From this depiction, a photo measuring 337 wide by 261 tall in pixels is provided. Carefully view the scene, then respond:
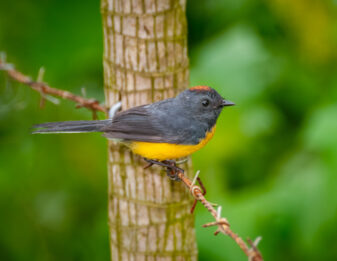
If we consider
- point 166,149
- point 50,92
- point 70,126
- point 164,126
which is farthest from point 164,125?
point 50,92

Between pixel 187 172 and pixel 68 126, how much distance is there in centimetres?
81

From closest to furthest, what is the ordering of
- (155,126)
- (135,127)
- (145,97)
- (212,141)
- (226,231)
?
1. (226,231)
2. (145,97)
3. (135,127)
4. (155,126)
5. (212,141)

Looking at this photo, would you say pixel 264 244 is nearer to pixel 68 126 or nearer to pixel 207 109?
pixel 207 109

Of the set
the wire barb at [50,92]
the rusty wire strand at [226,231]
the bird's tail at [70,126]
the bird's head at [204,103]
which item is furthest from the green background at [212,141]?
the rusty wire strand at [226,231]

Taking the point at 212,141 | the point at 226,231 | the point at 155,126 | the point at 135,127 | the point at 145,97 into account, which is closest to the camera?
the point at 226,231

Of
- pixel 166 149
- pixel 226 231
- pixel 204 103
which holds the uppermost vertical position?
pixel 204 103

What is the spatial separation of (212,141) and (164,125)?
5.04 feet

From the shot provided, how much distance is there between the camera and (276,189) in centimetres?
447

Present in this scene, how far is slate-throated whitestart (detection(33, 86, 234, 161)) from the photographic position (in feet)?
10.8

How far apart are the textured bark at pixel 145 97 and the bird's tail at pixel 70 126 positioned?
0.56 feet

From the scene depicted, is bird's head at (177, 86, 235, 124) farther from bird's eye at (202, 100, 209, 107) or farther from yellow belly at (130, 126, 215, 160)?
yellow belly at (130, 126, 215, 160)

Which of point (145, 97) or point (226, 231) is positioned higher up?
point (145, 97)

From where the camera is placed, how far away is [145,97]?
3191mm

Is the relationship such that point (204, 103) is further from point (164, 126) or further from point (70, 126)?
point (70, 126)
